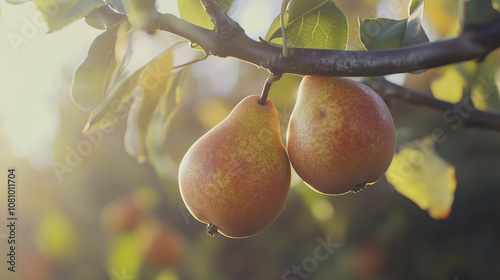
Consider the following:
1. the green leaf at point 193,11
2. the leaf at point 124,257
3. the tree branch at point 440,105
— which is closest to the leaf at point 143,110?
the green leaf at point 193,11

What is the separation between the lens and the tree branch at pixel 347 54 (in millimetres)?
540

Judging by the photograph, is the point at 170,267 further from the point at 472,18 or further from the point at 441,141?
the point at 472,18

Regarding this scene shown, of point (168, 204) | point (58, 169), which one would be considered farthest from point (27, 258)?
point (168, 204)

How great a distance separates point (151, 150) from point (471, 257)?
4.05 feet

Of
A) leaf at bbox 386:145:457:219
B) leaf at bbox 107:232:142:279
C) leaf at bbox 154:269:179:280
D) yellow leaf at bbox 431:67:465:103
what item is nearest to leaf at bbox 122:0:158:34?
leaf at bbox 386:145:457:219

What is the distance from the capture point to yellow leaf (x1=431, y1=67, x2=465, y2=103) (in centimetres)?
124

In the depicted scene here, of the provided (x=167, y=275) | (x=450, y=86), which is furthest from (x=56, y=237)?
(x=450, y=86)

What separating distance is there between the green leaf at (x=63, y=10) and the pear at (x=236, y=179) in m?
0.29

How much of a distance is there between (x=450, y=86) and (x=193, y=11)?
77cm

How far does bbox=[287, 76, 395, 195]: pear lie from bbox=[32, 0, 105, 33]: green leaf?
15.1 inches

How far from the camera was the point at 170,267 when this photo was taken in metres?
1.97

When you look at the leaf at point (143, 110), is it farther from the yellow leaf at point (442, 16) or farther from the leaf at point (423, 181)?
the yellow leaf at point (442, 16)

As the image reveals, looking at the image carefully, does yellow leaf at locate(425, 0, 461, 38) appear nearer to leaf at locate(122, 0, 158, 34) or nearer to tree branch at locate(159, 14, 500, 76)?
tree branch at locate(159, 14, 500, 76)

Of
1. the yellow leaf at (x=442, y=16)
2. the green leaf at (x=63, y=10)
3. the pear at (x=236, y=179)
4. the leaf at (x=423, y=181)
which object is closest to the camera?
the green leaf at (x=63, y=10)
